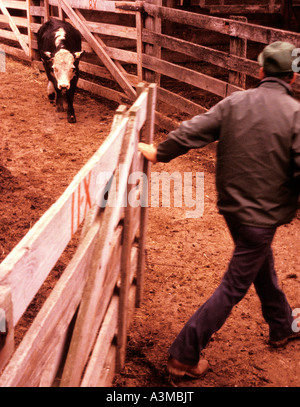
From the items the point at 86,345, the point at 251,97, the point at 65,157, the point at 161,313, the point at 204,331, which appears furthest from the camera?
the point at 65,157

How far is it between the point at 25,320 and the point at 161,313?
38.4 inches

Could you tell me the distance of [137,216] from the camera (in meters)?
3.35

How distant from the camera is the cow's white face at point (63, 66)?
8.11 meters

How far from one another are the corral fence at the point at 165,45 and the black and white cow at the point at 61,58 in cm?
34

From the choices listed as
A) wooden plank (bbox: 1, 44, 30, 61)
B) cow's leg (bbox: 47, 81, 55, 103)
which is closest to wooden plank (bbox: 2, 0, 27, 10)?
wooden plank (bbox: 1, 44, 30, 61)

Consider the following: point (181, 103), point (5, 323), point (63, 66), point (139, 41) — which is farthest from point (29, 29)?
point (5, 323)

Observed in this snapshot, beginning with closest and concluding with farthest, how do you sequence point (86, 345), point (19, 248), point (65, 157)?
1. point (19, 248)
2. point (86, 345)
3. point (65, 157)

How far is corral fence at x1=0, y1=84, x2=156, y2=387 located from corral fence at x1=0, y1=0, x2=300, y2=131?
2993 millimetres

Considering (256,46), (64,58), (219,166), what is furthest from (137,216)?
(256,46)

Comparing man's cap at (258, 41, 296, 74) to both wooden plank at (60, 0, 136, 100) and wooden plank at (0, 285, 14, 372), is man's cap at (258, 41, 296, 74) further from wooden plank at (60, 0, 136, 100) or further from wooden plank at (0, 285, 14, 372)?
wooden plank at (60, 0, 136, 100)

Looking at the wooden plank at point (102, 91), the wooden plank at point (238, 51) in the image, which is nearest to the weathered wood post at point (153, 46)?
the wooden plank at point (102, 91)

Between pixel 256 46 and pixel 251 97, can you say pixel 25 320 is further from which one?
pixel 256 46

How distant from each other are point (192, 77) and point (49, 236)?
552 cm
